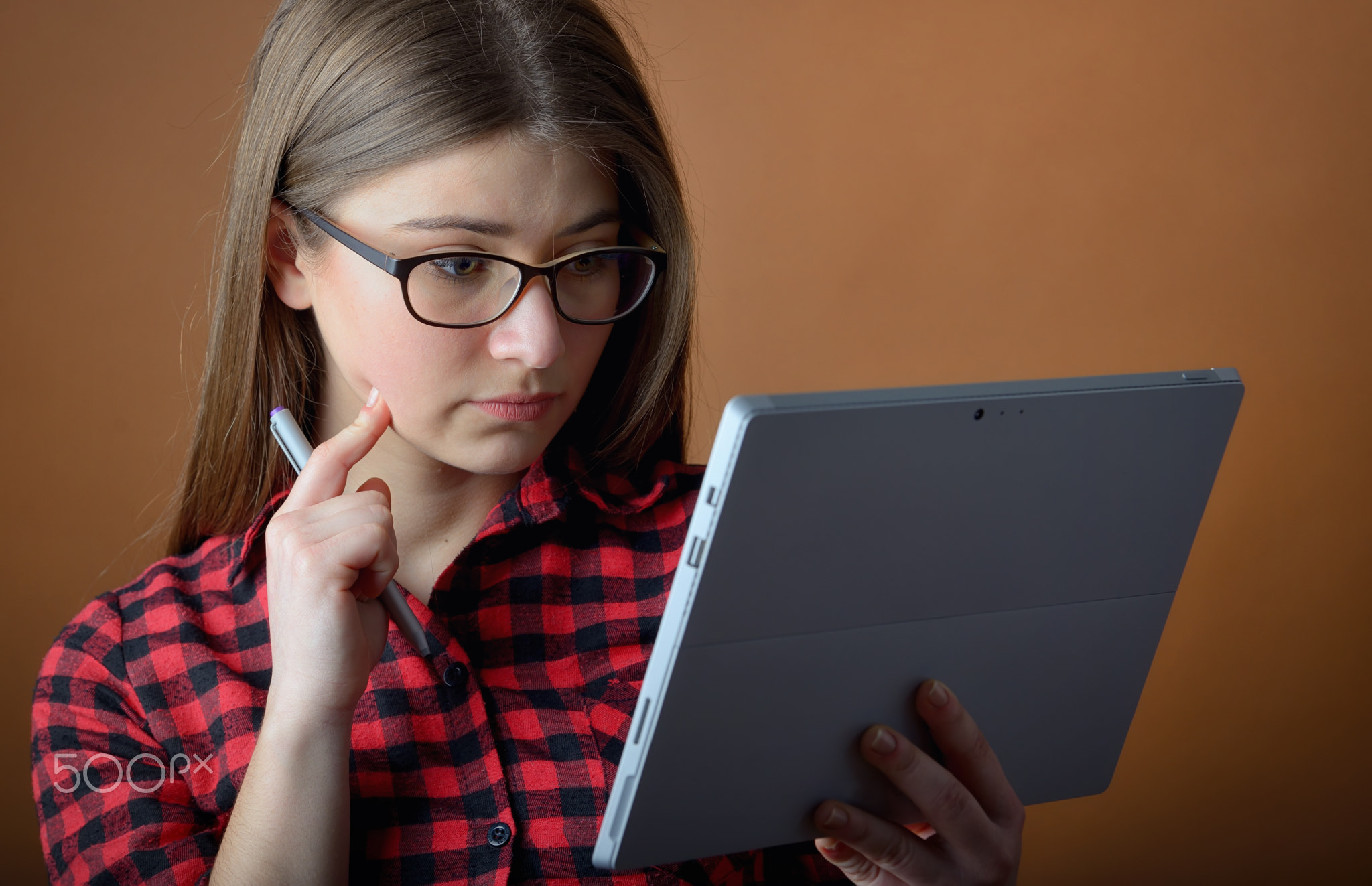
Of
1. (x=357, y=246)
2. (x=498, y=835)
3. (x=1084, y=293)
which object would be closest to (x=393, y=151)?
(x=357, y=246)

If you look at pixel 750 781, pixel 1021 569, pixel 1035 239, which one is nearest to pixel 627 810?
pixel 750 781

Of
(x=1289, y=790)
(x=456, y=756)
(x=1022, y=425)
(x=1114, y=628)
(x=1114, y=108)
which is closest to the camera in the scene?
(x=1022, y=425)

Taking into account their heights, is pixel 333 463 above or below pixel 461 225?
below

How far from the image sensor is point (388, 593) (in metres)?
0.99

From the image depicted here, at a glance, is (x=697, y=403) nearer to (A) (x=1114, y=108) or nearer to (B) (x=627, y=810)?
(A) (x=1114, y=108)

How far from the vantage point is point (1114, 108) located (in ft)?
6.94

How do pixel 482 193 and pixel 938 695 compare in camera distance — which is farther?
pixel 482 193

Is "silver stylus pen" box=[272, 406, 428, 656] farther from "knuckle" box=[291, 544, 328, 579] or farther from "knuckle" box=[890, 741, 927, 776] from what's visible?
"knuckle" box=[890, 741, 927, 776]

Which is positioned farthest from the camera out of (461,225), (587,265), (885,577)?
(587,265)

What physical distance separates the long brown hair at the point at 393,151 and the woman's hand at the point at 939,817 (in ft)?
1.93

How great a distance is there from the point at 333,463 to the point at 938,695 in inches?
23.0

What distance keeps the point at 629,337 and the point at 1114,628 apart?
26.5 inches

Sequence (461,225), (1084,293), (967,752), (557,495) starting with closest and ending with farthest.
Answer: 1. (967,752)
2. (461,225)
3. (557,495)
4. (1084,293)

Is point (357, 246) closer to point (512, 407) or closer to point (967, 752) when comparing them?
point (512, 407)
